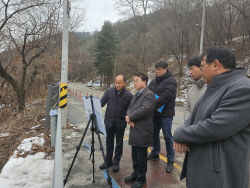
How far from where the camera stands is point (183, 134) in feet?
5.37

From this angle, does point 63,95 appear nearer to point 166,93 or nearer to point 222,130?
point 166,93

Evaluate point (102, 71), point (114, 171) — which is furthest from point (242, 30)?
point (102, 71)

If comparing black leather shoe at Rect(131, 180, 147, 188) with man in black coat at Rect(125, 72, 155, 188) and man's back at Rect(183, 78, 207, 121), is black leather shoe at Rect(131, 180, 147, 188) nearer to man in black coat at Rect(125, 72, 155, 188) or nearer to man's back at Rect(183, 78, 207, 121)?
man in black coat at Rect(125, 72, 155, 188)

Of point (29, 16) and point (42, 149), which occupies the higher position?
point (29, 16)

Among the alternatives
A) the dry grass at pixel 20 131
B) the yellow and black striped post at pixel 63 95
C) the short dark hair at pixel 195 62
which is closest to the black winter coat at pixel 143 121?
the short dark hair at pixel 195 62

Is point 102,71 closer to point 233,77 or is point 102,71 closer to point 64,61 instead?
point 64,61

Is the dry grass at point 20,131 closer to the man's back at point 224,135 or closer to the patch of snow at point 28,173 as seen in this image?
the patch of snow at point 28,173

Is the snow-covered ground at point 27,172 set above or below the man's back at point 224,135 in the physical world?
below

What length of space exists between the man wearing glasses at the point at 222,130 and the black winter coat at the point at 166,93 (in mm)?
1724

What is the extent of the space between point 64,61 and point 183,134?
5490mm

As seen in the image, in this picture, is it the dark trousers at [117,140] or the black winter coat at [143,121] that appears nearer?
the black winter coat at [143,121]

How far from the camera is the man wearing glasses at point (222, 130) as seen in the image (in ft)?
4.52

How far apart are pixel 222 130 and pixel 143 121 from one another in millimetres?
1549

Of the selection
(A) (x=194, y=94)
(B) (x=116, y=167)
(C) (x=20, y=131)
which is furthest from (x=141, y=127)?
(C) (x=20, y=131)
